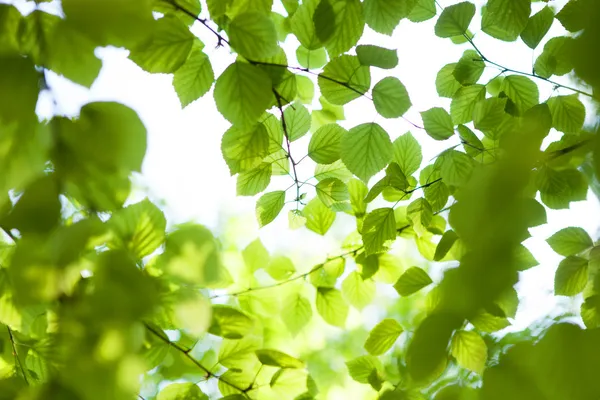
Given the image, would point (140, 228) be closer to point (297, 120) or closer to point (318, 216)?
point (297, 120)

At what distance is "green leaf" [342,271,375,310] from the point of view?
91 centimetres

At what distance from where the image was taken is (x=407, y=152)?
0.78 meters

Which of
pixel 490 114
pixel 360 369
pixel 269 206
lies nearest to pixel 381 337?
pixel 360 369

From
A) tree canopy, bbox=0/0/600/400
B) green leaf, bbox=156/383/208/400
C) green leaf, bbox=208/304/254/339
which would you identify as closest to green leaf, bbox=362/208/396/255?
tree canopy, bbox=0/0/600/400

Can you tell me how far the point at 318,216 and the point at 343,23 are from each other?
0.41 meters

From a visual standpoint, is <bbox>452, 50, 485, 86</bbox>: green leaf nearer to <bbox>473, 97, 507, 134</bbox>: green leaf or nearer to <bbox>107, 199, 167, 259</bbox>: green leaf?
<bbox>473, 97, 507, 134</bbox>: green leaf

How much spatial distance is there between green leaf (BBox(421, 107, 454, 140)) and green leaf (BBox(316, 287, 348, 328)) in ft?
1.16

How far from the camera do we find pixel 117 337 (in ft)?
1.01

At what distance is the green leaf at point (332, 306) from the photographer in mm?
896

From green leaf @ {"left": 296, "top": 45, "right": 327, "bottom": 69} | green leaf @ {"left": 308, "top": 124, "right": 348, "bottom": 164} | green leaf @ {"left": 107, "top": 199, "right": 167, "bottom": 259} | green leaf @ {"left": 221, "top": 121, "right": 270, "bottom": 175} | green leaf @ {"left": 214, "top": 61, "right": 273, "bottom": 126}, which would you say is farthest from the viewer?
green leaf @ {"left": 296, "top": 45, "right": 327, "bottom": 69}

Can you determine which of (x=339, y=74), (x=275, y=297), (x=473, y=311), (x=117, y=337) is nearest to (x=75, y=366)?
(x=117, y=337)

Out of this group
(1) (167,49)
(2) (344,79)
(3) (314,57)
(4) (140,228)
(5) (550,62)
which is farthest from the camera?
(3) (314,57)

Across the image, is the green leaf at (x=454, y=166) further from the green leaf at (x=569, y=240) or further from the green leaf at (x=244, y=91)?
the green leaf at (x=244, y=91)

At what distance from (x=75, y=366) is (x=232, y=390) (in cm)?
43
